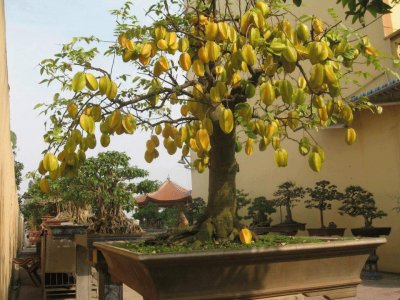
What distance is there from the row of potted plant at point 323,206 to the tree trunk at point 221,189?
Result: 4.02m

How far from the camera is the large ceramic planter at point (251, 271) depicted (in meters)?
1.67

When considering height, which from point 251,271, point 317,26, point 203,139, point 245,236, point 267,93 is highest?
point 317,26

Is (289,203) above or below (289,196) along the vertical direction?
below

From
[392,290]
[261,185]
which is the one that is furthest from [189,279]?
[261,185]

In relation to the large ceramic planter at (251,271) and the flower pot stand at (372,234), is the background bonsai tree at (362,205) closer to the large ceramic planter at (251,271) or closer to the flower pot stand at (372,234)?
the flower pot stand at (372,234)

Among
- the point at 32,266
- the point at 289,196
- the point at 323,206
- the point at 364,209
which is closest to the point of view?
the point at 364,209

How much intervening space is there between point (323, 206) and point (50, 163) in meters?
8.53

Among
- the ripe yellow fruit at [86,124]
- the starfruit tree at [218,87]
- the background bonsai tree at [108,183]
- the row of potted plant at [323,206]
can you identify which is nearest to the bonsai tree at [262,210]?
the row of potted plant at [323,206]

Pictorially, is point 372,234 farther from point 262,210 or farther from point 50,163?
point 50,163

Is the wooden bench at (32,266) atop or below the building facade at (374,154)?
below

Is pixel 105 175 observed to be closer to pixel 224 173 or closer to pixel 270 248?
pixel 224 173

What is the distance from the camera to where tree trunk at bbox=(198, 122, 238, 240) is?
7.49ft

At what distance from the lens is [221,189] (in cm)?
234

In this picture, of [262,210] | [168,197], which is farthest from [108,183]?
[168,197]
